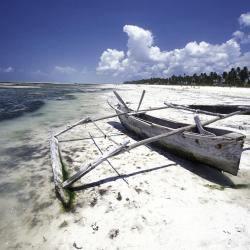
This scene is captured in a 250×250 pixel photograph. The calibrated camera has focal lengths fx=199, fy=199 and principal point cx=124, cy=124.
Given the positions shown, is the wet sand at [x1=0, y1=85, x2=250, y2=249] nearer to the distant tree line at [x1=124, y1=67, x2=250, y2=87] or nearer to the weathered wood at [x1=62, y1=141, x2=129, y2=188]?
the weathered wood at [x1=62, y1=141, x2=129, y2=188]

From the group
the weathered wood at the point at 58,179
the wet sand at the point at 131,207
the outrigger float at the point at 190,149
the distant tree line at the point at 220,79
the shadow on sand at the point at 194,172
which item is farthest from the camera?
the distant tree line at the point at 220,79

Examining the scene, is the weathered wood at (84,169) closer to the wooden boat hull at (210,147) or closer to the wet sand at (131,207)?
the wet sand at (131,207)

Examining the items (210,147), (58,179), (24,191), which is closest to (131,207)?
Answer: (58,179)

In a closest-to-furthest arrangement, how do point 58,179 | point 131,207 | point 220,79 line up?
point 131,207
point 58,179
point 220,79

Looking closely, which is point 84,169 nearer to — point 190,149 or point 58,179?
point 58,179

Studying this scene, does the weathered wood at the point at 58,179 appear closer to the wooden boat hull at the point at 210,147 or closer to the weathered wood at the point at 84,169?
the weathered wood at the point at 84,169

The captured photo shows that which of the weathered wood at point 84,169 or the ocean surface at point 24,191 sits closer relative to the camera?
the ocean surface at point 24,191

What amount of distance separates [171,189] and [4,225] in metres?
3.24

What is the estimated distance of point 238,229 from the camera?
3150mm

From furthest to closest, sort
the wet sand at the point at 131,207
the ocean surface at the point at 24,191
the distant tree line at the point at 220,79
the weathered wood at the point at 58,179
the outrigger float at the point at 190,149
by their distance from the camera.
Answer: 1. the distant tree line at the point at 220,79
2. the outrigger float at the point at 190,149
3. the weathered wood at the point at 58,179
4. the ocean surface at the point at 24,191
5. the wet sand at the point at 131,207

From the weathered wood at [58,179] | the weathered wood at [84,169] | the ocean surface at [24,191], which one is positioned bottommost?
the ocean surface at [24,191]

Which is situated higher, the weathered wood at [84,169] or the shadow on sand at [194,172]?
the weathered wood at [84,169]

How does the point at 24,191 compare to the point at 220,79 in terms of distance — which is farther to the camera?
the point at 220,79

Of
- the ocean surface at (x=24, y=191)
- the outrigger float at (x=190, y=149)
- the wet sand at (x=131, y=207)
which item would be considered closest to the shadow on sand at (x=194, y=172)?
the wet sand at (x=131, y=207)
